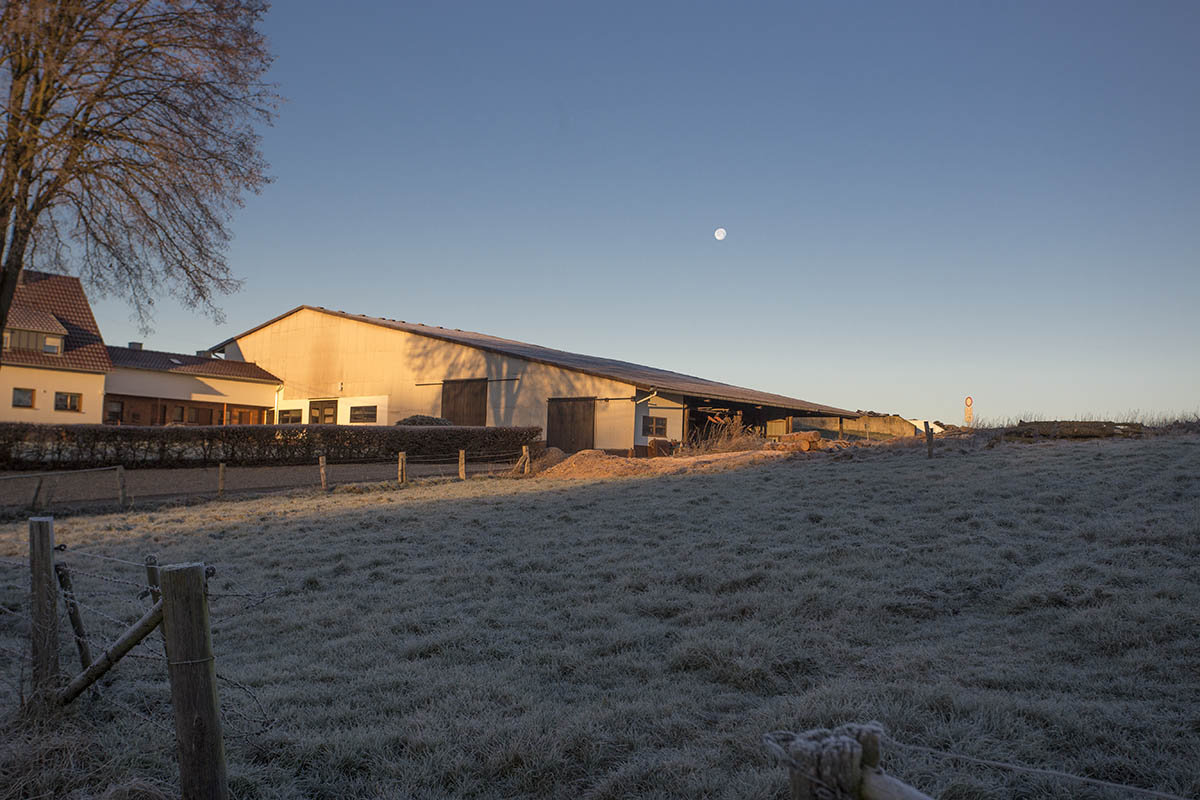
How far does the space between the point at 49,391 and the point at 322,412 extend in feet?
32.1

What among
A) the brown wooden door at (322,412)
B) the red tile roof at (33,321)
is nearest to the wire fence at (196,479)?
the brown wooden door at (322,412)

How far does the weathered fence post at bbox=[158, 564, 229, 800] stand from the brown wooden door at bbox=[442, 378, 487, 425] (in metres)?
26.8

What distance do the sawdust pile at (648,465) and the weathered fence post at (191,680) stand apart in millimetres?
15754

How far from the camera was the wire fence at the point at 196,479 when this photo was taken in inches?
647

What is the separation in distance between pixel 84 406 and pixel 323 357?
29.3 ft

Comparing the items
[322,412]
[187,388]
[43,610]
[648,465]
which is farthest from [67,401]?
[43,610]

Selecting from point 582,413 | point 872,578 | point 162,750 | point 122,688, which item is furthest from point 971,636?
point 582,413

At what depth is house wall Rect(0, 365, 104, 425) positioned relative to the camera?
2728cm

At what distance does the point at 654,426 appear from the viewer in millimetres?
27875

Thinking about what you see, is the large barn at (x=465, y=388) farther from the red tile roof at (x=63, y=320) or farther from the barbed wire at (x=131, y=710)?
the barbed wire at (x=131, y=710)

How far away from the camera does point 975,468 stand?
52.1 ft

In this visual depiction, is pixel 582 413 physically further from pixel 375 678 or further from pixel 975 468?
pixel 375 678

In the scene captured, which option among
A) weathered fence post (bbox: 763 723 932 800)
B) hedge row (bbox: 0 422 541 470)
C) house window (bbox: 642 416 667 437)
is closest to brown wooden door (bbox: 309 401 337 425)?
hedge row (bbox: 0 422 541 470)

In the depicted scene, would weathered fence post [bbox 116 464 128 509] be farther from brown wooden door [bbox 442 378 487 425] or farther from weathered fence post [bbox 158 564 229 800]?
weathered fence post [bbox 158 564 229 800]
